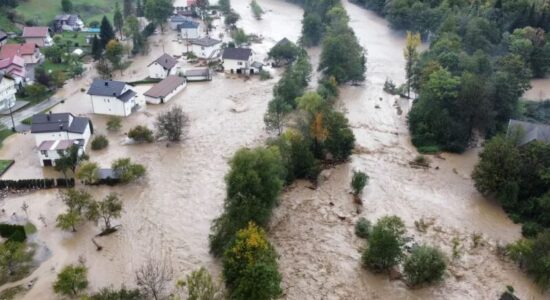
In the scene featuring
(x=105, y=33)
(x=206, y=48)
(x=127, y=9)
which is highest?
(x=105, y=33)

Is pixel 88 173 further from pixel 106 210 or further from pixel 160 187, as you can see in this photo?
pixel 106 210

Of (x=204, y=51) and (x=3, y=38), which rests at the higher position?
(x=3, y=38)

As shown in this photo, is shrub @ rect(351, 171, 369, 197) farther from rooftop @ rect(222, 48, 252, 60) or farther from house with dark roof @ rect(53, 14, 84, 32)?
house with dark roof @ rect(53, 14, 84, 32)

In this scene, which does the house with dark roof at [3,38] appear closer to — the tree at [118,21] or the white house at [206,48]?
the tree at [118,21]

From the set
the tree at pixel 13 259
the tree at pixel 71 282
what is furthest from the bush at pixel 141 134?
the tree at pixel 71 282

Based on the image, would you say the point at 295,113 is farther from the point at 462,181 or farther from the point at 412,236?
the point at 412,236

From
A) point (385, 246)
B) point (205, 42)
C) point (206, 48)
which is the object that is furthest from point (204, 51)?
point (385, 246)

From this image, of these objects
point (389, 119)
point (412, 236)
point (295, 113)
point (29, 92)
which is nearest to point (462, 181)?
point (412, 236)
